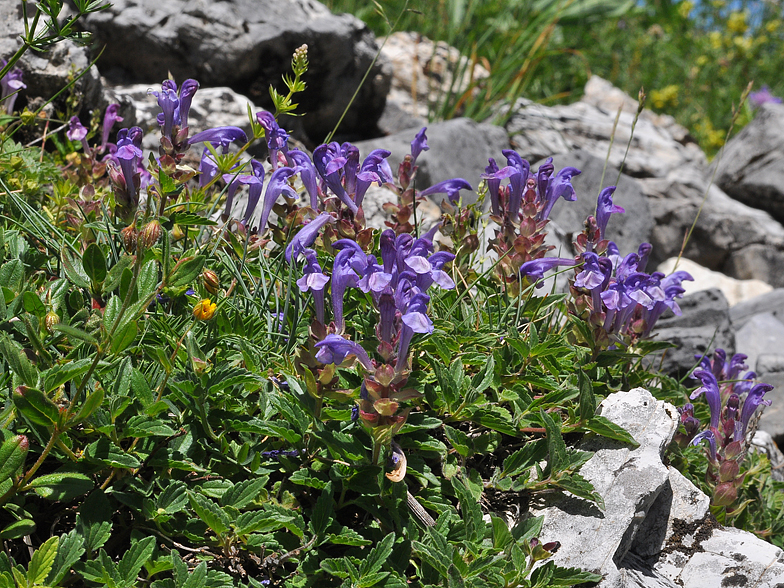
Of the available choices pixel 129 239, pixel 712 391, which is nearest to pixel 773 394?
pixel 712 391

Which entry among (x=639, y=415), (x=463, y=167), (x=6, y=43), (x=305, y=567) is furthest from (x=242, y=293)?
(x=463, y=167)

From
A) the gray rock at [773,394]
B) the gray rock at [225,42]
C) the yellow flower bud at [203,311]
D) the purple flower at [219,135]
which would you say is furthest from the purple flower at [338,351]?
the gray rock at [225,42]

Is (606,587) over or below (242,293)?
below

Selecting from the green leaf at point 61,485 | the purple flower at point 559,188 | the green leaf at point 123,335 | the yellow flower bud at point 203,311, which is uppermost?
the purple flower at point 559,188

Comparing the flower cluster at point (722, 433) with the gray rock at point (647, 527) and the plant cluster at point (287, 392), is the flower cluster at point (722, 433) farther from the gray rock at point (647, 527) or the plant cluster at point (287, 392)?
the gray rock at point (647, 527)

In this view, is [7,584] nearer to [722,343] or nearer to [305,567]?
[305,567]

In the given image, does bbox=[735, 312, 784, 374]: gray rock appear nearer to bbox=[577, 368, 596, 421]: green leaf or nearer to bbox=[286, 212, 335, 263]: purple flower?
bbox=[577, 368, 596, 421]: green leaf

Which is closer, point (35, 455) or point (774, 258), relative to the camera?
point (35, 455)

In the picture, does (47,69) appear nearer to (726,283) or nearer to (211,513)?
(211,513)
